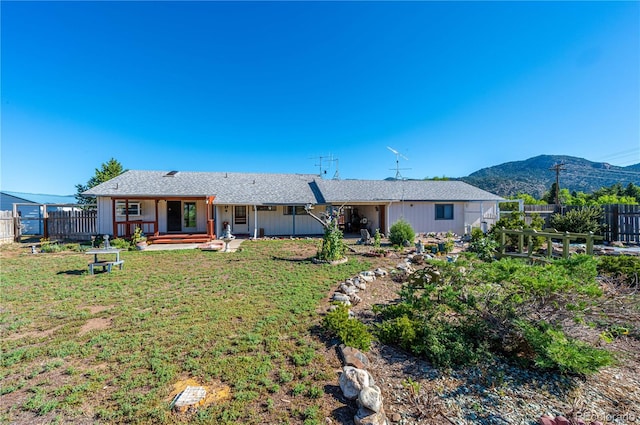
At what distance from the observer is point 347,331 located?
4.06 m

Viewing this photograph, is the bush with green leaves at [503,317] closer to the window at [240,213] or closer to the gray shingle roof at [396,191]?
the gray shingle roof at [396,191]

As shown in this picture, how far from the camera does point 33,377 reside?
330 cm

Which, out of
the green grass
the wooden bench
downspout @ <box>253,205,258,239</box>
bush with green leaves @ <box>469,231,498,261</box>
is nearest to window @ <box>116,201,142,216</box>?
downspout @ <box>253,205,258,239</box>

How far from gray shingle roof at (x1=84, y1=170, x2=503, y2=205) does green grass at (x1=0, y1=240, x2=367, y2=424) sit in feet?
27.6

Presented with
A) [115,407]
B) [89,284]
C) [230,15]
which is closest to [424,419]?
[115,407]

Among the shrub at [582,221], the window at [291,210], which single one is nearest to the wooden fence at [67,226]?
the window at [291,210]

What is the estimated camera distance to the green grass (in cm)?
285

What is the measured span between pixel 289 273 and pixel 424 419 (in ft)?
20.0

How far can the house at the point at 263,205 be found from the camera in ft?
51.6

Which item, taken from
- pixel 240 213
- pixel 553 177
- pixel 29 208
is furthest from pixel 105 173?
pixel 553 177

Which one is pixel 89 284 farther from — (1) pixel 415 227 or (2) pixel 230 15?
(1) pixel 415 227

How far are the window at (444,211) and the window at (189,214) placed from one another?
55.3 feet

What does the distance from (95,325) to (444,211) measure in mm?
18929

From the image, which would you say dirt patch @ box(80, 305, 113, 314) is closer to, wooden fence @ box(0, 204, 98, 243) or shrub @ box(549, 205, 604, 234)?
wooden fence @ box(0, 204, 98, 243)
